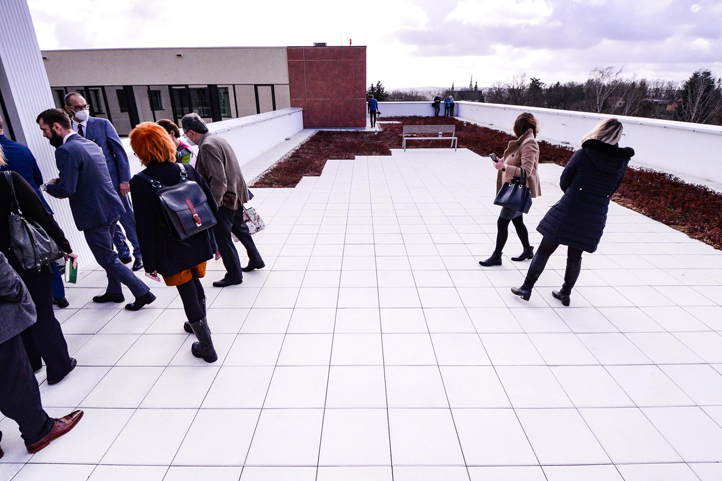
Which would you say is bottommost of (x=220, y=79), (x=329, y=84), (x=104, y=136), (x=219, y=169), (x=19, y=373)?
(x=19, y=373)

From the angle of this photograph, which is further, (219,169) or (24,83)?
(24,83)

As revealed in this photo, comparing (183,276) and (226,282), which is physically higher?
(183,276)

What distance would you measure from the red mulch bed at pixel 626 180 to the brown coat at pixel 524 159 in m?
3.13

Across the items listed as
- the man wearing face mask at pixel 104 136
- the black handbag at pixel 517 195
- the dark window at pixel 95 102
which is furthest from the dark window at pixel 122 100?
the black handbag at pixel 517 195

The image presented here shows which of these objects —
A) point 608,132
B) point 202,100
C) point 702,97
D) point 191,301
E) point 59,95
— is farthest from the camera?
point 702,97

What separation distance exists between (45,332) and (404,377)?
101 inches

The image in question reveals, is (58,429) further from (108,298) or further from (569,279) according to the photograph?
(569,279)

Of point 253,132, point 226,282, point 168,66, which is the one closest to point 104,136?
point 226,282

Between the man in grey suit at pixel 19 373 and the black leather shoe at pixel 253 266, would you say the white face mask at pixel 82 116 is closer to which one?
the black leather shoe at pixel 253 266

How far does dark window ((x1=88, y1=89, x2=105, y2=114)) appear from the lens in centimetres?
2064

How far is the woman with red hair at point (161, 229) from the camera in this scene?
2.44m

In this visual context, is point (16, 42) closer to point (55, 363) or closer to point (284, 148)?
point (55, 363)

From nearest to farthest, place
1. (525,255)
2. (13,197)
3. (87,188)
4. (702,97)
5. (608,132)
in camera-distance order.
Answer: (13,197), (608,132), (87,188), (525,255), (702,97)

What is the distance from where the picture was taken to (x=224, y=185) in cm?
359
